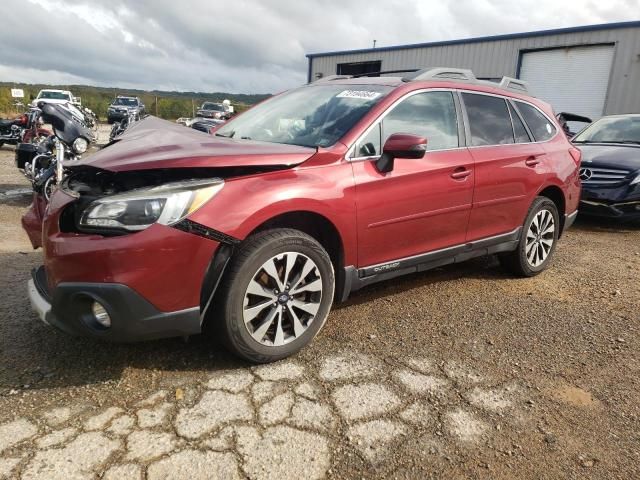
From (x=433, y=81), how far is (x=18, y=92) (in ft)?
109

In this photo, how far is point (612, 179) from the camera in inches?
269

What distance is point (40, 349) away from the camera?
2840 millimetres

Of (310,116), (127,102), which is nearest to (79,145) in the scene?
(310,116)

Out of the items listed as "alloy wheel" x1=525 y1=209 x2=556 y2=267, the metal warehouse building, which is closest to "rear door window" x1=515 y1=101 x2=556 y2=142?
"alloy wheel" x1=525 y1=209 x2=556 y2=267

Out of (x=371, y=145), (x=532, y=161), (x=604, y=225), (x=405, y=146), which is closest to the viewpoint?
(x=405, y=146)

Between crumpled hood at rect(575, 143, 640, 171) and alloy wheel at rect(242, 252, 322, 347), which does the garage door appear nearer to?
crumpled hood at rect(575, 143, 640, 171)

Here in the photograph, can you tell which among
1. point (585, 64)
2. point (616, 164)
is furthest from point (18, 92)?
point (616, 164)

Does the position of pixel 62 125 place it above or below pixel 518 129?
below

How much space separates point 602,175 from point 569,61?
37.1 feet

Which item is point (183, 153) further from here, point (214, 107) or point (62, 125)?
point (214, 107)

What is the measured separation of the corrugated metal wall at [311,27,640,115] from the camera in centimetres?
1477

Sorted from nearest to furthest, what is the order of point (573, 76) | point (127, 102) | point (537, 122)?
1. point (537, 122)
2. point (573, 76)
3. point (127, 102)

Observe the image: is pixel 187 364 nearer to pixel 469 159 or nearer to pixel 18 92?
pixel 469 159

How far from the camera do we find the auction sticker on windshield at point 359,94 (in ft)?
11.1
